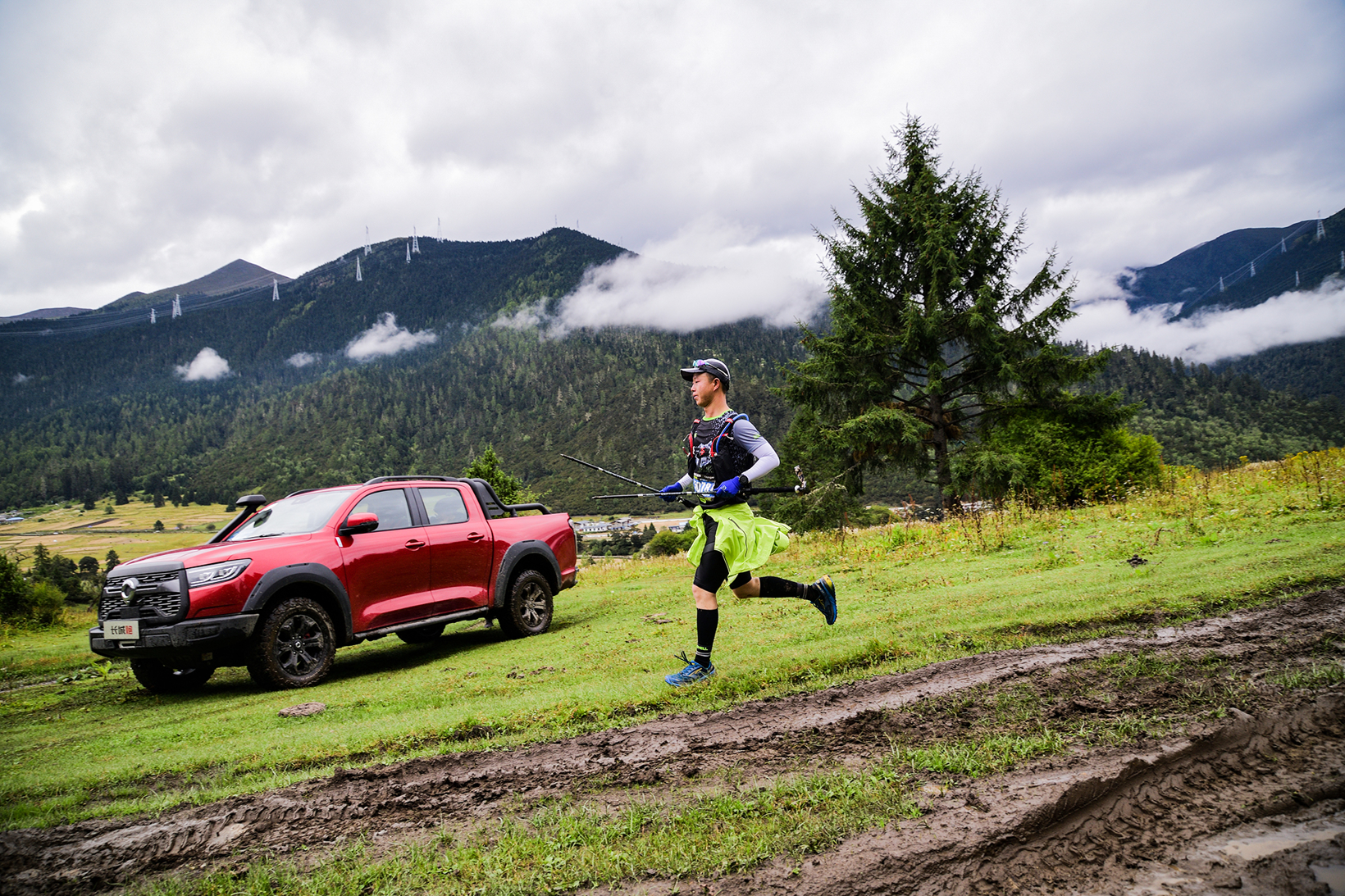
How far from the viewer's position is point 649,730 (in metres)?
4.00

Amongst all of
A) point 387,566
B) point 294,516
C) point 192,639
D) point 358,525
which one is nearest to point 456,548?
point 387,566

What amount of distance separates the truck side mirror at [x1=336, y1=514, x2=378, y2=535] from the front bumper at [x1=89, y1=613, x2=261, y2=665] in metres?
1.13

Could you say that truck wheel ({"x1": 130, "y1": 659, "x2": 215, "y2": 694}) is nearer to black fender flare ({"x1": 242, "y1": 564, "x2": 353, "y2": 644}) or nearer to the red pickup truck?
the red pickup truck

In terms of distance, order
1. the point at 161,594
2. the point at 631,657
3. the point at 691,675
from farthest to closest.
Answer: the point at 631,657 → the point at 161,594 → the point at 691,675

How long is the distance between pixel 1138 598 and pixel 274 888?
6.66m

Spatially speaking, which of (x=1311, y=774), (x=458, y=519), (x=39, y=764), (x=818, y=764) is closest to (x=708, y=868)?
(x=818, y=764)

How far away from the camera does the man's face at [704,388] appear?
5.50m

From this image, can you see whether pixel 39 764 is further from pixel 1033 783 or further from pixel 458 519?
pixel 1033 783

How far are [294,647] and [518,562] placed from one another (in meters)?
2.75

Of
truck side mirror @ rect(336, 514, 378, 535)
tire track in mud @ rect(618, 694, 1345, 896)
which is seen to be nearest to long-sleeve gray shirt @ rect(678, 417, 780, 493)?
tire track in mud @ rect(618, 694, 1345, 896)

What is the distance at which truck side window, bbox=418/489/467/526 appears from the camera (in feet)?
27.0

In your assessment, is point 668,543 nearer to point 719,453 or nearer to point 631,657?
point 631,657

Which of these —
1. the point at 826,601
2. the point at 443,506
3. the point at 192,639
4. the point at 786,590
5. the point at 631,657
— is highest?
the point at 443,506

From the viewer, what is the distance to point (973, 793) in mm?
2730
